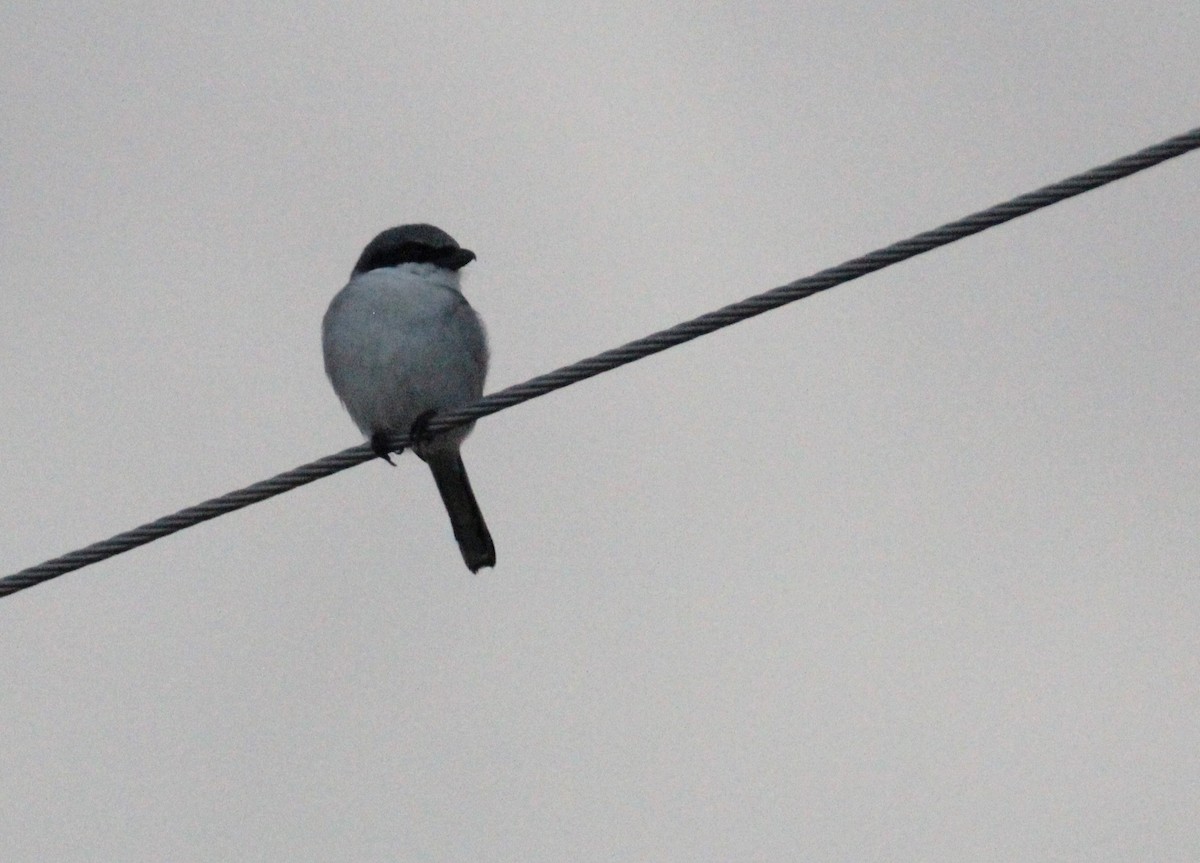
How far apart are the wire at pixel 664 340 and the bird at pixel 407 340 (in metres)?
1.73

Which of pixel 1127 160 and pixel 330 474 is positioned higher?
pixel 1127 160

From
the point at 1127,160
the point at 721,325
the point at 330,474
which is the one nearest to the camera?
the point at 1127,160

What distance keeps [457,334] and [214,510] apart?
2.53 metres

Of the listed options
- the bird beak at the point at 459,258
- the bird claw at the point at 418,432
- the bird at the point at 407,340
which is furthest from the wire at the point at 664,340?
the bird beak at the point at 459,258

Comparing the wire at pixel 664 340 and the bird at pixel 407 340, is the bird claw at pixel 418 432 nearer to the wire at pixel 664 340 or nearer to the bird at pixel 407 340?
the bird at pixel 407 340

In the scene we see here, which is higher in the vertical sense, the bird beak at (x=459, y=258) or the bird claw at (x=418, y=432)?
the bird beak at (x=459, y=258)

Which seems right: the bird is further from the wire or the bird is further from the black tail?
the wire

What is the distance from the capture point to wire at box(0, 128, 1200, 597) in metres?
4.94

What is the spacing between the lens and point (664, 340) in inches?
211

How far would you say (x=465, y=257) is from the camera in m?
8.22

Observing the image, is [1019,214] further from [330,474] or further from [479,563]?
[479,563]

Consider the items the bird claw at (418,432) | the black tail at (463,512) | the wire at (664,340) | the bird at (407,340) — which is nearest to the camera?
the wire at (664,340)

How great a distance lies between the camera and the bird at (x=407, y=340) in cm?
780

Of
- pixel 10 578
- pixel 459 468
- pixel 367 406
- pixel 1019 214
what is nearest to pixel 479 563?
pixel 459 468
